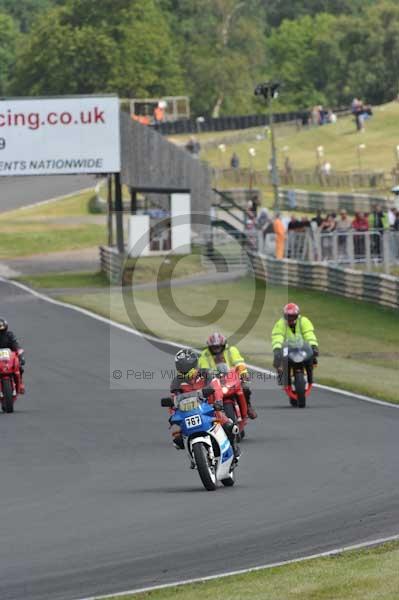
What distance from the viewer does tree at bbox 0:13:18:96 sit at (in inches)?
5330

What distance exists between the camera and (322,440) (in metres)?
18.4

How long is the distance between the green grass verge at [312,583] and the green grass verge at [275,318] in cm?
1172

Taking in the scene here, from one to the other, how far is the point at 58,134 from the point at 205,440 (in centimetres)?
3142

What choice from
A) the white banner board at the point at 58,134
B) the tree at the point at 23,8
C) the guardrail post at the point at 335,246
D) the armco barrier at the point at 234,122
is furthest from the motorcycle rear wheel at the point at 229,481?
the tree at the point at 23,8

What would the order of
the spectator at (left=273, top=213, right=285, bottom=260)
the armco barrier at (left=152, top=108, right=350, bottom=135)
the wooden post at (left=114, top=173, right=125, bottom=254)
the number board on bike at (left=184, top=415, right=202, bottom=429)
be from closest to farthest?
the number board on bike at (left=184, top=415, right=202, bottom=429) → the spectator at (left=273, top=213, right=285, bottom=260) → the wooden post at (left=114, top=173, right=125, bottom=254) → the armco barrier at (left=152, top=108, right=350, bottom=135)

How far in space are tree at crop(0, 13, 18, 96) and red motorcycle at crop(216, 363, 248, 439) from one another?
11745cm

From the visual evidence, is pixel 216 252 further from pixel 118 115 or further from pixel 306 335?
pixel 306 335

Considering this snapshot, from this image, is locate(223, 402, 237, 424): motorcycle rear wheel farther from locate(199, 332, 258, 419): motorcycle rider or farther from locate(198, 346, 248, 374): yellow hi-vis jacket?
locate(198, 346, 248, 374): yellow hi-vis jacket

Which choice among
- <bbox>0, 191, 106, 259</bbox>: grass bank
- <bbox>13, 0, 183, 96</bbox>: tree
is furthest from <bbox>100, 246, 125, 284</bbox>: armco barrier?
<bbox>13, 0, 183, 96</bbox>: tree

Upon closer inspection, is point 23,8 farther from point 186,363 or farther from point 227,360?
point 186,363

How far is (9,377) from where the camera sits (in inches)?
863

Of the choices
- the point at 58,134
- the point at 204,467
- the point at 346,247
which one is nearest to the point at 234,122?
the point at 58,134

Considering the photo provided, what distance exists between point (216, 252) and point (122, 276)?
5.79 metres

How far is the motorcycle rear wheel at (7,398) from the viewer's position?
2191cm
